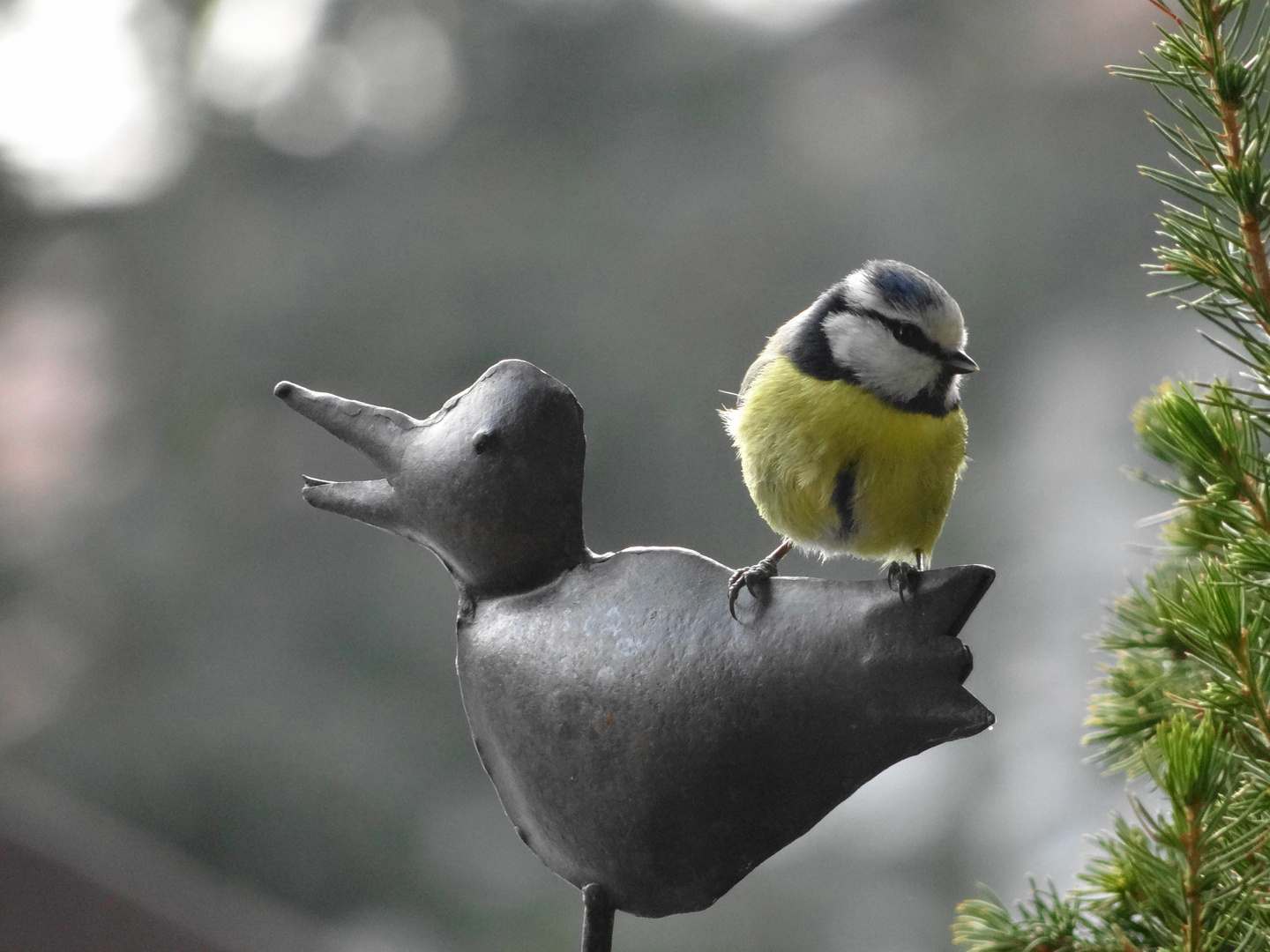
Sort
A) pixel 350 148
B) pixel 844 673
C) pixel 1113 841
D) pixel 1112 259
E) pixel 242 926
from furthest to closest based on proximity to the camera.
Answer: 1. pixel 350 148
2. pixel 1112 259
3. pixel 242 926
4. pixel 1113 841
5. pixel 844 673

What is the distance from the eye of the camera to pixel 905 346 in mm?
736

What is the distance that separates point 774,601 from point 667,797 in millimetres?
107

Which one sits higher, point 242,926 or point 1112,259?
point 1112,259

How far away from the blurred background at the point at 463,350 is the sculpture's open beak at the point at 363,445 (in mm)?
1032

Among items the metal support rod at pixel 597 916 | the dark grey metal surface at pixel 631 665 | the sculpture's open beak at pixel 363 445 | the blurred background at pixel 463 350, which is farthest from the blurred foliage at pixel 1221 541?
the blurred background at pixel 463 350

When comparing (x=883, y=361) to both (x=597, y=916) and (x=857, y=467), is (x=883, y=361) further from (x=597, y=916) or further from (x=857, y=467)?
→ (x=597, y=916)

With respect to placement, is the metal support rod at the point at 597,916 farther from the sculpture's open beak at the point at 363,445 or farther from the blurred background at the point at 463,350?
the blurred background at the point at 463,350

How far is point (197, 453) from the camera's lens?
1762 mm

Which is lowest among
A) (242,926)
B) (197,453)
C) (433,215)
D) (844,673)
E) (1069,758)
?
(242,926)

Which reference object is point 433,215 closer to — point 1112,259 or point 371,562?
point 371,562

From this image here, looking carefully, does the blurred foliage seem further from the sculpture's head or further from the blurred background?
the blurred background

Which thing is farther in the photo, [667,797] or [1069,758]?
[1069,758]

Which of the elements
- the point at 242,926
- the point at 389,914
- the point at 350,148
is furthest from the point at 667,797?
the point at 350,148

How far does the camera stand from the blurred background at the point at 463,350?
1690 mm
